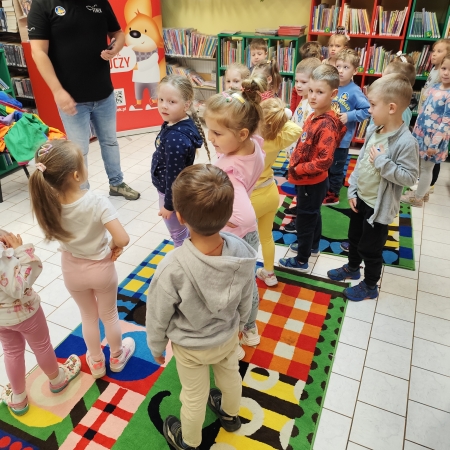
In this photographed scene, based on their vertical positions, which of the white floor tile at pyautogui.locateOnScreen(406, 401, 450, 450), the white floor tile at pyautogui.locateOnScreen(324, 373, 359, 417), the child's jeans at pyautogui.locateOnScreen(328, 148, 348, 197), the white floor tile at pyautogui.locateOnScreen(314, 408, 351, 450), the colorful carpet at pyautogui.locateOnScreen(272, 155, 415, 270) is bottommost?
the white floor tile at pyautogui.locateOnScreen(406, 401, 450, 450)

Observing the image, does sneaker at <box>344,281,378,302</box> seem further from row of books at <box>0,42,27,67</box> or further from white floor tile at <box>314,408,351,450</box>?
row of books at <box>0,42,27,67</box>

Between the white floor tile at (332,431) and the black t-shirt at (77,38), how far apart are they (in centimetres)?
287

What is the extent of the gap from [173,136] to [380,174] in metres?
1.10

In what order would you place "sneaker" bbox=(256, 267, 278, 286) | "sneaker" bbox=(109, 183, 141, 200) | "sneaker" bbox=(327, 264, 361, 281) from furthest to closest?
"sneaker" bbox=(109, 183, 141, 200), "sneaker" bbox=(327, 264, 361, 281), "sneaker" bbox=(256, 267, 278, 286)

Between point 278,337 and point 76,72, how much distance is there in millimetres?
2506

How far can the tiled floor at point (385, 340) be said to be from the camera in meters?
1.80

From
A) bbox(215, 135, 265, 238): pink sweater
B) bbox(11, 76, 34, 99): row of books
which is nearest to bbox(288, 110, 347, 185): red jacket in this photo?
bbox(215, 135, 265, 238): pink sweater

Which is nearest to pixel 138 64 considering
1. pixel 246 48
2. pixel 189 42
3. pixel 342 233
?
pixel 189 42

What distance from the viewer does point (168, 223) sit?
2348mm

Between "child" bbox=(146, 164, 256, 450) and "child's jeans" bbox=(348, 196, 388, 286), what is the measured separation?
3.72ft

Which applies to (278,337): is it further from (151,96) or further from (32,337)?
(151,96)

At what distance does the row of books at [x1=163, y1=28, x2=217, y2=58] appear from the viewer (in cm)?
540

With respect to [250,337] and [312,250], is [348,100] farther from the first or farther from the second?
[250,337]

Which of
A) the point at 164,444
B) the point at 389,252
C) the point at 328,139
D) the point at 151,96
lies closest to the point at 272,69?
the point at 328,139
